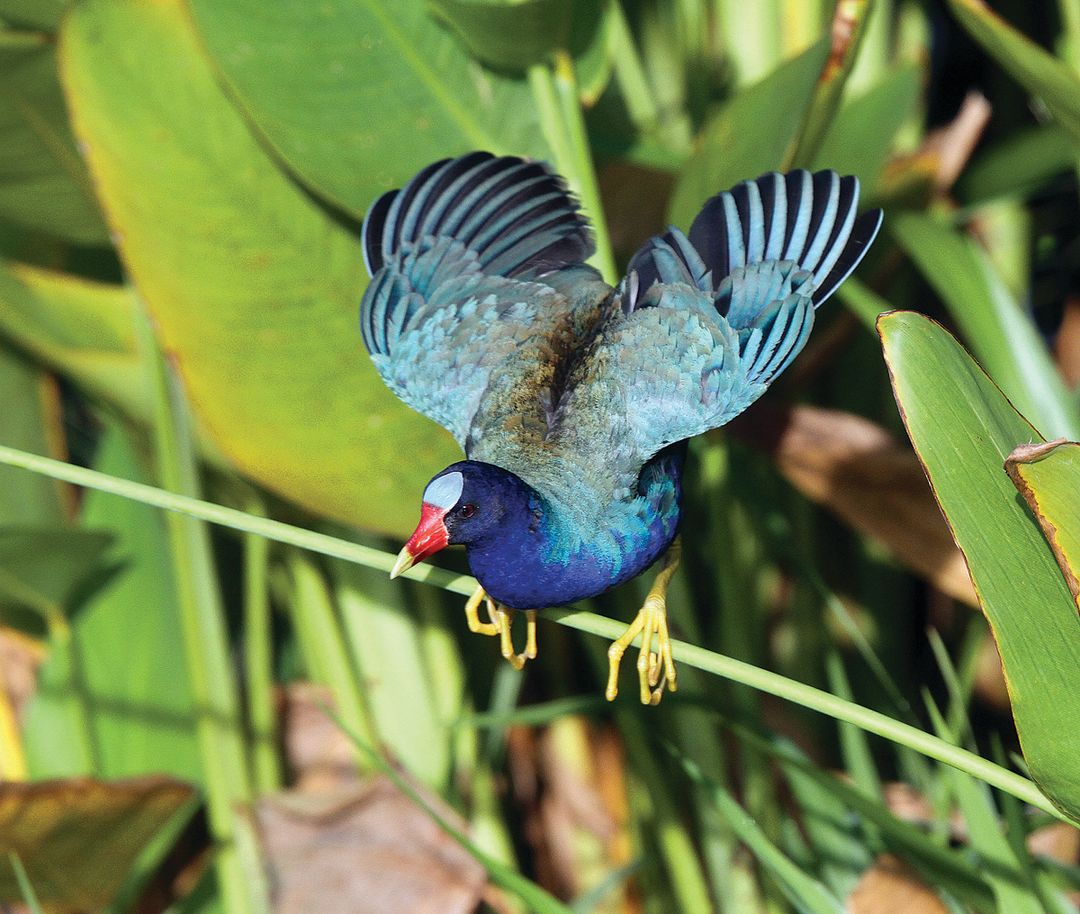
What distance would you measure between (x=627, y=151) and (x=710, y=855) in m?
0.68

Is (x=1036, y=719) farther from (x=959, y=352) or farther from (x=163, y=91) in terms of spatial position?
(x=163, y=91)

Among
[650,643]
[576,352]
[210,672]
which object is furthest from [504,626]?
[210,672]

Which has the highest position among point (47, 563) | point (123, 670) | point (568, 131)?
point (568, 131)

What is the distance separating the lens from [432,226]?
3.29 ft

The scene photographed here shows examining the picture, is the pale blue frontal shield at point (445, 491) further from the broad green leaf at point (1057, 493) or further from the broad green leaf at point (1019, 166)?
the broad green leaf at point (1019, 166)

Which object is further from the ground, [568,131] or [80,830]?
[568,131]

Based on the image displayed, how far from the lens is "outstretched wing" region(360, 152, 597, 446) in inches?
37.4

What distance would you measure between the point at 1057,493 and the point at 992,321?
487 millimetres

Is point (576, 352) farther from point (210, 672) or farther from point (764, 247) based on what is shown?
point (210, 672)

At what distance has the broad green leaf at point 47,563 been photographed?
1104 millimetres

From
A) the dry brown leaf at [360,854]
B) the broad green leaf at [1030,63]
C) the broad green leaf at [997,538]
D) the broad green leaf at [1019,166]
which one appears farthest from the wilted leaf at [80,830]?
the broad green leaf at [1019,166]

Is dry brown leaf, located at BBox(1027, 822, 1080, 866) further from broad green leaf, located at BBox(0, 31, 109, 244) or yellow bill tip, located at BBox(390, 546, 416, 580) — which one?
broad green leaf, located at BBox(0, 31, 109, 244)

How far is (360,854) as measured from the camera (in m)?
1.21

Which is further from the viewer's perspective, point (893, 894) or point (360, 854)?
point (360, 854)
